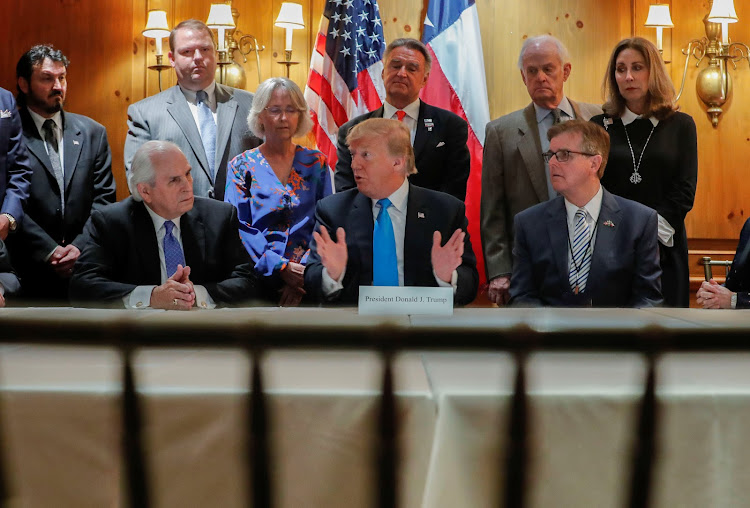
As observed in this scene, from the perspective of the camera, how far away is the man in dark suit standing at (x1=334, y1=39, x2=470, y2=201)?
10.2 feet

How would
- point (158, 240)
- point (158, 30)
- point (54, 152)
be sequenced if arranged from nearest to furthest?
1. point (158, 240)
2. point (54, 152)
3. point (158, 30)

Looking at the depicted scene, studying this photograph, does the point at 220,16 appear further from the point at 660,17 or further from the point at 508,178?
the point at 660,17

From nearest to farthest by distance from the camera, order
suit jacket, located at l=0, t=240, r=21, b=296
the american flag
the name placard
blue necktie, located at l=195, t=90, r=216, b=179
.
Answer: the name placard → suit jacket, located at l=0, t=240, r=21, b=296 → blue necktie, located at l=195, t=90, r=216, b=179 → the american flag

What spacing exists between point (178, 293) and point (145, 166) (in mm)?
527

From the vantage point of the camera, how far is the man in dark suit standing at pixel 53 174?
3.28m

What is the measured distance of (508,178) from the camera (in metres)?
3.14

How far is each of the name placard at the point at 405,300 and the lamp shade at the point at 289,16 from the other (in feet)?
10.6

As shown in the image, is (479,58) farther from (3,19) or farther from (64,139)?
(3,19)

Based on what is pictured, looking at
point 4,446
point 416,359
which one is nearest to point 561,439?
point 416,359

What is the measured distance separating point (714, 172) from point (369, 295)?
13.0 ft

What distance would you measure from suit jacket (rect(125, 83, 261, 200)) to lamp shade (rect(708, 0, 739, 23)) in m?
2.73

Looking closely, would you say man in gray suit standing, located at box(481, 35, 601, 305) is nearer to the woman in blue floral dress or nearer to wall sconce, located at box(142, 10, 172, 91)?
the woman in blue floral dress

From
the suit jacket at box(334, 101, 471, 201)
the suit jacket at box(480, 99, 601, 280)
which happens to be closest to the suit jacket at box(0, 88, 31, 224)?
the suit jacket at box(334, 101, 471, 201)

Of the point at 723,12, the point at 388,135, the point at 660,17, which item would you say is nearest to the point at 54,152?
the point at 388,135
